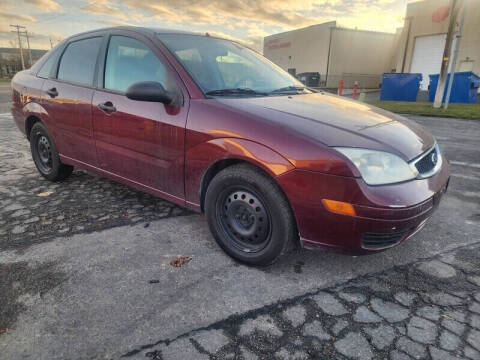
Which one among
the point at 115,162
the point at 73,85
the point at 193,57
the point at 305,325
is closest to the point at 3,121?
the point at 73,85

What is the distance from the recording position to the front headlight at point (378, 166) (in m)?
1.95

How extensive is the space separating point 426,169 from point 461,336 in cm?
101

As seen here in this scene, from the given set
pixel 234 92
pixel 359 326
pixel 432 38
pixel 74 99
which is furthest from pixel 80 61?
pixel 432 38

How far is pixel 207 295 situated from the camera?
6.84 feet

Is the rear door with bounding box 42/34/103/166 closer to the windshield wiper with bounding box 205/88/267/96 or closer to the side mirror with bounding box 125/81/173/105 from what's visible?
the side mirror with bounding box 125/81/173/105

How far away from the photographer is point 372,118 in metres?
2.53

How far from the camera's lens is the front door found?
8.43 feet

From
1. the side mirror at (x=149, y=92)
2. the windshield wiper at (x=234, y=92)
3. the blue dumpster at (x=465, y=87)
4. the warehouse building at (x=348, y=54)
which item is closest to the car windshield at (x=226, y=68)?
the windshield wiper at (x=234, y=92)

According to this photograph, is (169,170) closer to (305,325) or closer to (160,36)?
(160,36)

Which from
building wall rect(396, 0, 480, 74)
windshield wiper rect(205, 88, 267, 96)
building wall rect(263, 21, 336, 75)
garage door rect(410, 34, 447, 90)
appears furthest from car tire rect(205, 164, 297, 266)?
building wall rect(263, 21, 336, 75)

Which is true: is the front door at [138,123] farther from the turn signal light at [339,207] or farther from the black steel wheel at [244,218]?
the turn signal light at [339,207]

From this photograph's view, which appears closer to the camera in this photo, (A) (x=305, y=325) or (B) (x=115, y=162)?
(A) (x=305, y=325)

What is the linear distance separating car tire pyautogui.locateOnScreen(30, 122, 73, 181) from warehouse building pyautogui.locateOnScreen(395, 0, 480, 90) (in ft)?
81.3

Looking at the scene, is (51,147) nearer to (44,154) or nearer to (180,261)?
(44,154)
